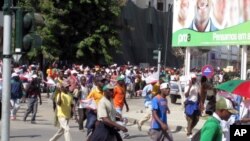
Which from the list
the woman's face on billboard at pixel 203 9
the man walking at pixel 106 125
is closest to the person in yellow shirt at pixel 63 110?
the man walking at pixel 106 125

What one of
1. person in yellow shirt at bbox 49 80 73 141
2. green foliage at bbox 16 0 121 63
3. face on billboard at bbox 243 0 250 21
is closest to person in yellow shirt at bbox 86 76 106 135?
person in yellow shirt at bbox 49 80 73 141

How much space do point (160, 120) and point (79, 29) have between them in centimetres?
3210

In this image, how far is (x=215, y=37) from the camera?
22938mm

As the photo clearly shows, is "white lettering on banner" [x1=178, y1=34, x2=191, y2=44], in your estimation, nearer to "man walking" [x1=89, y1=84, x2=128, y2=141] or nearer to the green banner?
the green banner

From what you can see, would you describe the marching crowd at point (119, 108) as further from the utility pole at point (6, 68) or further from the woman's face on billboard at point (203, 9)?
the woman's face on billboard at point (203, 9)

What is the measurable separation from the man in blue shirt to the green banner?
402 inches

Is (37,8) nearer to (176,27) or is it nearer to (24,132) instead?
(176,27)

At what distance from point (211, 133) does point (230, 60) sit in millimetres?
59249

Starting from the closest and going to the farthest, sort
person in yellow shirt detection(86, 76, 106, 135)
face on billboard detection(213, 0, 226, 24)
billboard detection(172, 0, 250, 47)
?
person in yellow shirt detection(86, 76, 106, 135) < billboard detection(172, 0, 250, 47) < face on billboard detection(213, 0, 226, 24)

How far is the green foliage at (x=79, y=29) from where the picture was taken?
136 feet

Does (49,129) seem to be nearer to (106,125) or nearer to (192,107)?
(192,107)

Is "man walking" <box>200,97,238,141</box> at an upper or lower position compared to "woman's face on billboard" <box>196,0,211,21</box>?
lower

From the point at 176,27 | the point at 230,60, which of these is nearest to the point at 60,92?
the point at 176,27

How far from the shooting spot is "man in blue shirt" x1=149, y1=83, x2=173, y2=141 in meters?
11.3
